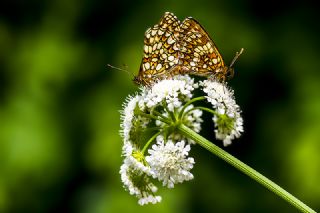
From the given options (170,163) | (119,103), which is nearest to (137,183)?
(170,163)

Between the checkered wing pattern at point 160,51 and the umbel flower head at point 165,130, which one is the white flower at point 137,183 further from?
the checkered wing pattern at point 160,51

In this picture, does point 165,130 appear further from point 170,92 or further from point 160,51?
point 160,51

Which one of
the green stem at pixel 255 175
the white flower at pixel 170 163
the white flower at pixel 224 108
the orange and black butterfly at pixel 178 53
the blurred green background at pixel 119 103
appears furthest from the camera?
the blurred green background at pixel 119 103

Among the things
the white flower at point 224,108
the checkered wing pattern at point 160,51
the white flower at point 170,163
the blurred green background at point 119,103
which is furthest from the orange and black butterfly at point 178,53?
the blurred green background at point 119,103

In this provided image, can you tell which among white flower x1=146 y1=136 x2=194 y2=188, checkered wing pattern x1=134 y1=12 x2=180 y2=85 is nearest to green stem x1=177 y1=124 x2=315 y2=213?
white flower x1=146 y1=136 x2=194 y2=188

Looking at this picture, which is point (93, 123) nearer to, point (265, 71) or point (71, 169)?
point (71, 169)

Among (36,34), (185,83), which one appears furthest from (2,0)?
(185,83)
